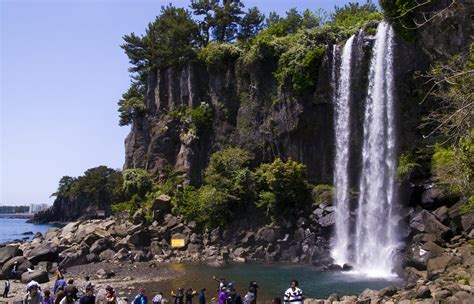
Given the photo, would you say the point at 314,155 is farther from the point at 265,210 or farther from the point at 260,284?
the point at 260,284

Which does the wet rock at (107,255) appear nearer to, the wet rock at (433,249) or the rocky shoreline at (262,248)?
the rocky shoreline at (262,248)

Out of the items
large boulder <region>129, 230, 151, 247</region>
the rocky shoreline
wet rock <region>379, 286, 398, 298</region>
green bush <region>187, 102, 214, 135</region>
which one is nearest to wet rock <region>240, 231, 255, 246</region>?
the rocky shoreline

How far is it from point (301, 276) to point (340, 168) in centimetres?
1220

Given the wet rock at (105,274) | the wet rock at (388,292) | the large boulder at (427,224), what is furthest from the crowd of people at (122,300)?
the large boulder at (427,224)

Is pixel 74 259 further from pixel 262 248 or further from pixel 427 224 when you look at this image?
pixel 427 224

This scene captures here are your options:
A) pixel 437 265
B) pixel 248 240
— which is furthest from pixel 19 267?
pixel 437 265

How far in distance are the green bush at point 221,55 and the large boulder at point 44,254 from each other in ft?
80.3

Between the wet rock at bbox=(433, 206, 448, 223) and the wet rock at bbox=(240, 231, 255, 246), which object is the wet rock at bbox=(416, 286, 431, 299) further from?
the wet rock at bbox=(240, 231, 255, 246)

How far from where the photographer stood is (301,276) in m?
28.9

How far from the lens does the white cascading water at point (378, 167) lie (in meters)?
31.7

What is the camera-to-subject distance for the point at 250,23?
5772cm

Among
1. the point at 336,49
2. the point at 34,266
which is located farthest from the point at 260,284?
the point at 336,49

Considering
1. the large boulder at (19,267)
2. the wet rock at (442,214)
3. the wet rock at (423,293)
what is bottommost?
the large boulder at (19,267)

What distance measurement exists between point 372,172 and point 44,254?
26757 mm
